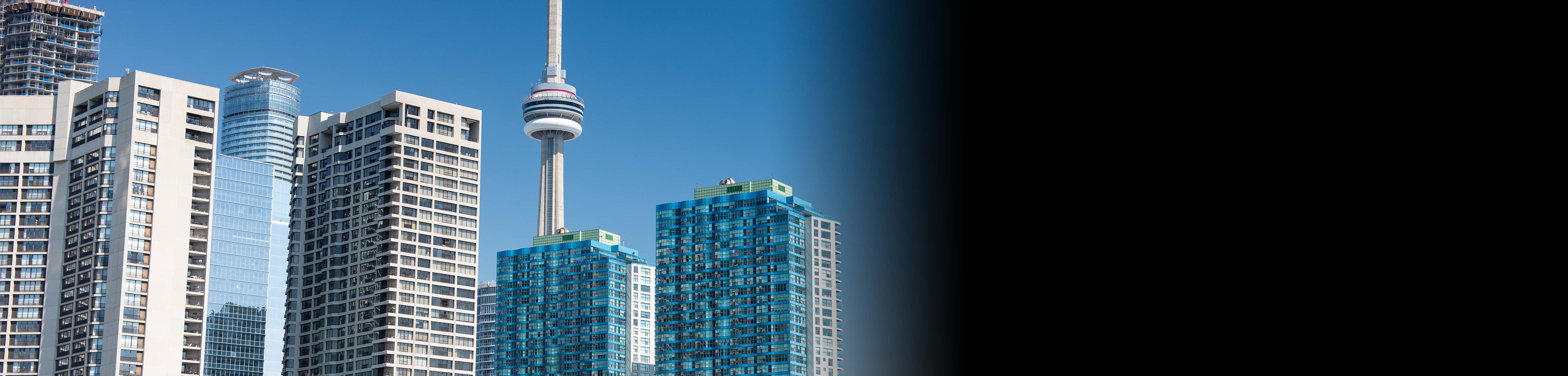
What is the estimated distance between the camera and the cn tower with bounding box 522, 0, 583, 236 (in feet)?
418

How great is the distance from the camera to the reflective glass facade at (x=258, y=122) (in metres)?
156

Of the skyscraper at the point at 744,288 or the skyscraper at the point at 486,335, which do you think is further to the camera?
the skyscraper at the point at 486,335

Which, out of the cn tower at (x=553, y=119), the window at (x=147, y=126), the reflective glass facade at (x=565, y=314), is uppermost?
the cn tower at (x=553, y=119)

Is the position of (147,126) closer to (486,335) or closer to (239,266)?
(239,266)

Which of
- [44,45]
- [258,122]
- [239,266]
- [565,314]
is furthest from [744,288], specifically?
[258,122]

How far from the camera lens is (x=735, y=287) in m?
73.5

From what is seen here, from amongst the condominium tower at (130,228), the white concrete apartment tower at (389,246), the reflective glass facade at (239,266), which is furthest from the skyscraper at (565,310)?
the condominium tower at (130,228)

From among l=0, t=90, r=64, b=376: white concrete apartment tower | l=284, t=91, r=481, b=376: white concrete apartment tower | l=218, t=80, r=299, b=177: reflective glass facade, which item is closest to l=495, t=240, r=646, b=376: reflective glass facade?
l=284, t=91, r=481, b=376: white concrete apartment tower

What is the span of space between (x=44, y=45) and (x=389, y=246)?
72476mm

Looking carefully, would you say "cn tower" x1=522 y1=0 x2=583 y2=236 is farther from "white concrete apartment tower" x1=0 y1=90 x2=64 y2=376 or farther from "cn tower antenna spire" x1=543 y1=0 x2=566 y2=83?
"white concrete apartment tower" x1=0 y1=90 x2=64 y2=376

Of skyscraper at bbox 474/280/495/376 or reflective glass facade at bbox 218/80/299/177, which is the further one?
reflective glass facade at bbox 218/80/299/177

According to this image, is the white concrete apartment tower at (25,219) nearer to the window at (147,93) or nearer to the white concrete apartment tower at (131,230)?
the white concrete apartment tower at (131,230)

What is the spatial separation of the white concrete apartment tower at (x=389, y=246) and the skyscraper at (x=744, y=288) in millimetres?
16303

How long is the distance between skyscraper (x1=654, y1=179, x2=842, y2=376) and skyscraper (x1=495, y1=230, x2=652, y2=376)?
12.2 meters
